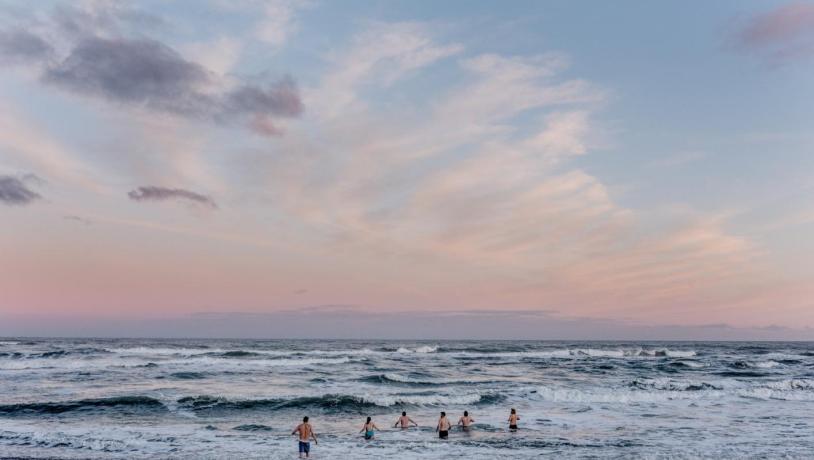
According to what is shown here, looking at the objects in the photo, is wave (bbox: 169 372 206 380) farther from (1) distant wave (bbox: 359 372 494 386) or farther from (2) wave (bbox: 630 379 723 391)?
(2) wave (bbox: 630 379 723 391)

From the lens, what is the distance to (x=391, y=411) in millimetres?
29469

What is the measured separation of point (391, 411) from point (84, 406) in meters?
15.3

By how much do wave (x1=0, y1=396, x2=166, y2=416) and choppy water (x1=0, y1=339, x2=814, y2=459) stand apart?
8 cm

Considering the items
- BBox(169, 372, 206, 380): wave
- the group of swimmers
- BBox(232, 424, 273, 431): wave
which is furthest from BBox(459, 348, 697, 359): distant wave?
BBox(232, 424, 273, 431): wave

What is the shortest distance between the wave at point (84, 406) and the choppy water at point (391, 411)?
0.27 feet

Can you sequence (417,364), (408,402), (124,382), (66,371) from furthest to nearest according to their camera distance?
1. (417,364)
2. (66,371)
3. (124,382)
4. (408,402)

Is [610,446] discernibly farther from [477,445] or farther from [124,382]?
[124,382]

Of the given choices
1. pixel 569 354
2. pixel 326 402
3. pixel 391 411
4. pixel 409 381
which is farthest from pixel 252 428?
pixel 569 354

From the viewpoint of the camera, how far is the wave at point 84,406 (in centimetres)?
2791

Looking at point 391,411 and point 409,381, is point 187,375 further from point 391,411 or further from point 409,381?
point 391,411

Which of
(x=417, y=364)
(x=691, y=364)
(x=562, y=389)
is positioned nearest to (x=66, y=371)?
(x=417, y=364)

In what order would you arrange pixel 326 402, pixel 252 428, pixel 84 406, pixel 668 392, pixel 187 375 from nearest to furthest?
pixel 252 428 < pixel 84 406 < pixel 326 402 < pixel 668 392 < pixel 187 375

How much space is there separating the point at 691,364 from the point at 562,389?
108 feet

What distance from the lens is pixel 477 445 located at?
70.0ft
